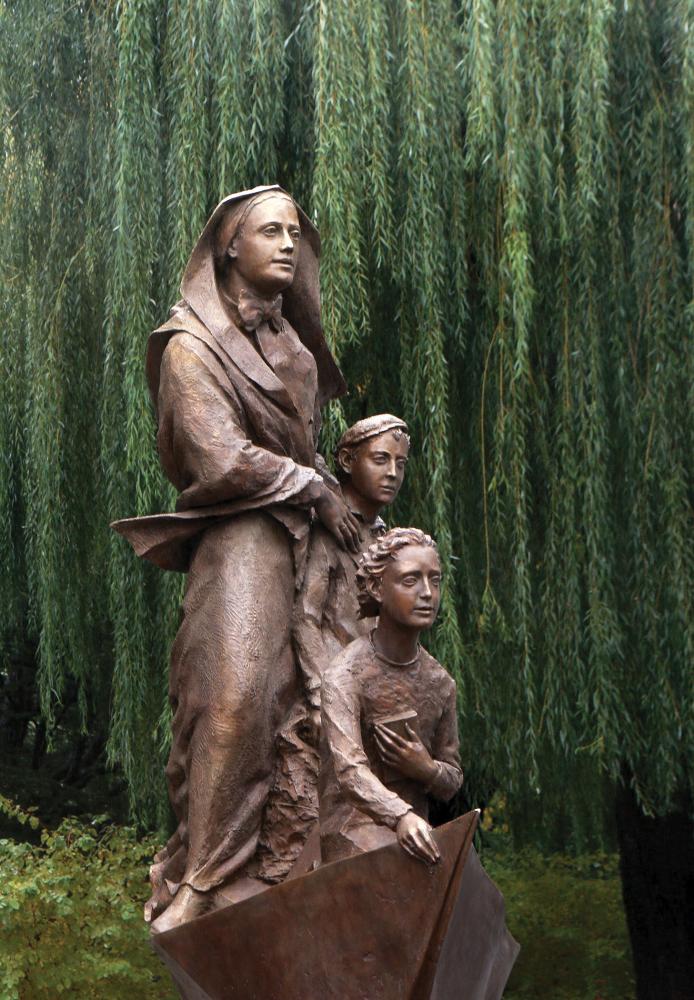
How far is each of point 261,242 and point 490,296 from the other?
7.61 ft

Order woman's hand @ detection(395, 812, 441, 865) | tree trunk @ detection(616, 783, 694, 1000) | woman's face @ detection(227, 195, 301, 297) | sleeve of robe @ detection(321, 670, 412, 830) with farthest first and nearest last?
tree trunk @ detection(616, 783, 694, 1000) → woman's face @ detection(227, 195, 301, 297) → sleeve of robe @ detection(321, 670, 412, 830) → woman's hand @ detection(395, 812, 441, 865)

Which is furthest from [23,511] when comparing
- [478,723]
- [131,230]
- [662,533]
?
[662,533]

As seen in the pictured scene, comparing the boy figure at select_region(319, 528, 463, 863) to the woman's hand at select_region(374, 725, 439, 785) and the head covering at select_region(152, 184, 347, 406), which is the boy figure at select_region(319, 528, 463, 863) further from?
the head covering at select_region(152, 184, 347, 406)

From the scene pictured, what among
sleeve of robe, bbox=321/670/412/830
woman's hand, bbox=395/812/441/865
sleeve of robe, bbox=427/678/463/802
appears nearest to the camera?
woman's hand, bbox=395/812/441/865

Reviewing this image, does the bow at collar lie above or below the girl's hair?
above

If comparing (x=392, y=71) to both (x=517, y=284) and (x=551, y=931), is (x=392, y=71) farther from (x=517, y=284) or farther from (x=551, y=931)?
(x=551, y=931)

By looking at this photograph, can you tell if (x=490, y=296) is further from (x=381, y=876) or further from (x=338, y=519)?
(x=381, y=876)

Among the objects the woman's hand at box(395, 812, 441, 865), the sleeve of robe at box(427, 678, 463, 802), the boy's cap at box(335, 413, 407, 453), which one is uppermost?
the boy's cap at box(335, 413, 407, 453)

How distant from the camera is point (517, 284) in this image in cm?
712

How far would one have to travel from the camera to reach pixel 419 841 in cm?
417

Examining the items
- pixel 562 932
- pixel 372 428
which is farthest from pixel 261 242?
pixel 562 932

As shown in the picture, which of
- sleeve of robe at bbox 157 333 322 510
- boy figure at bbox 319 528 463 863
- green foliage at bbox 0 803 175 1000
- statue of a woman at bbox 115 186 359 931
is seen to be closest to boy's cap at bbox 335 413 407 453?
statue of a woman at bbox 115 186 359 931

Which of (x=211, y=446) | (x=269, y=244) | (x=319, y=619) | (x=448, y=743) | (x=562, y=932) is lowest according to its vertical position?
(x=562, y=932)

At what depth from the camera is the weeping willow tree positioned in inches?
284
